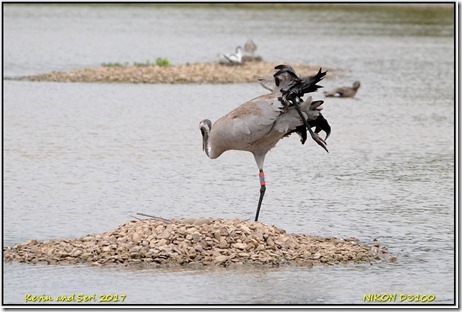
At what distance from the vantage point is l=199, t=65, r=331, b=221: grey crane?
38.2ft

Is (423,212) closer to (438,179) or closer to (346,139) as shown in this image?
(438,179)

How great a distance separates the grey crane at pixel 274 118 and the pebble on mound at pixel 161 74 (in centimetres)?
1668

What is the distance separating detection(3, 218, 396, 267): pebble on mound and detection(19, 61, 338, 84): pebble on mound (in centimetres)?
1728

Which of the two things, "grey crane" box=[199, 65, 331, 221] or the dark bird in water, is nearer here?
"grey crane" box=[199, 65, 331, 221]

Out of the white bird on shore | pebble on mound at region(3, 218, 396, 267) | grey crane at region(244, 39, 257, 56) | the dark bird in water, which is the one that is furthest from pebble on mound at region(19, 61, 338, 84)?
pebble on mound at region(3, 218, 396, 267)

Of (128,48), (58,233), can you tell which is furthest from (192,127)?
(128,48)

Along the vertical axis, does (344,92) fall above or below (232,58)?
below

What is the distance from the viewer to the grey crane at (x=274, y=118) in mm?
11633

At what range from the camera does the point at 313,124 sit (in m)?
11.9

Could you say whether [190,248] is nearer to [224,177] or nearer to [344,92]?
[224,177]

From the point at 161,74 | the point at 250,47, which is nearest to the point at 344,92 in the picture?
the point at 161,74

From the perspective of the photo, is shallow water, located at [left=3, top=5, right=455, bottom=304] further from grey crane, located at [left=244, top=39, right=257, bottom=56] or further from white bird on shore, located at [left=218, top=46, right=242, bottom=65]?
white bird on shore, located at [left=218, top=46, right=242, bottom=65]

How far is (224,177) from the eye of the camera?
15.8 meters

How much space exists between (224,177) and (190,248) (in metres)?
4.97
